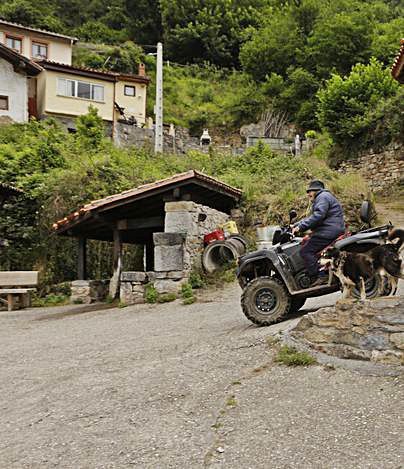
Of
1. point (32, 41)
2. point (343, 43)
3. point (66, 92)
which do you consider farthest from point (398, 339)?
point (32, 41)

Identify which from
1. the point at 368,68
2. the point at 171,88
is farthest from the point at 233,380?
the point at 171,88

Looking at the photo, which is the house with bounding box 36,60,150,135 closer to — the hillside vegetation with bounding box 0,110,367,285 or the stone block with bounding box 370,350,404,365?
the hillside vegetation with bounding box 0,110,367,285

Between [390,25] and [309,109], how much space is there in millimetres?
8395

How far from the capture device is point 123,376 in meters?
5.39

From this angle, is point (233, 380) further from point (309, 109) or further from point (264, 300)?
point (309, 109)

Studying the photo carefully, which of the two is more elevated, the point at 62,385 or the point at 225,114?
the point at 225,114

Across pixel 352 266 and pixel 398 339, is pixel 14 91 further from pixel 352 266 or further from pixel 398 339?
pixel 398 339

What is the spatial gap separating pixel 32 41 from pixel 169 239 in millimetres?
32647

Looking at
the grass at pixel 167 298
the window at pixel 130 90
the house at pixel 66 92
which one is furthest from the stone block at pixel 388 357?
the window at pixel 130 90

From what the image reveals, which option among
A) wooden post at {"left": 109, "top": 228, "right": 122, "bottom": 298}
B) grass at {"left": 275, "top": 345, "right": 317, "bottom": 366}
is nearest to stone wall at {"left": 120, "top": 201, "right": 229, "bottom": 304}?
wooden post at {"left": 109, "top": 228, "right": 122, "bottom": 298}

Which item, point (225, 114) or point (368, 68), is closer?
point (368, 68)

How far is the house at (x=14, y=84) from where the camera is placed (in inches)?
1101

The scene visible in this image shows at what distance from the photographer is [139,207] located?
1208 cm

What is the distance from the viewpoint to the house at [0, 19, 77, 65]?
124ft
